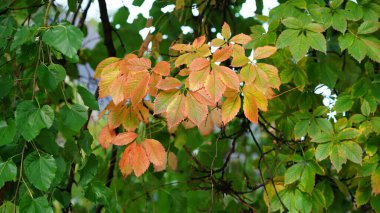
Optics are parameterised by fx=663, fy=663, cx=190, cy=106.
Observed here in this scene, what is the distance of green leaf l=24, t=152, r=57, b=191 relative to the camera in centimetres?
145

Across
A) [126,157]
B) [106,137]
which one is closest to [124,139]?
[126,157]

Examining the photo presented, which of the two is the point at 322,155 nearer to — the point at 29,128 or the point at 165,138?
the point at 165,138

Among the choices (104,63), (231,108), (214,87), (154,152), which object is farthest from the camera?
(104,63)

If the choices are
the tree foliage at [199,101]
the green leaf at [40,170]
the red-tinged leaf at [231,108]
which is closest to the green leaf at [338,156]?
the tree foliage at [199,101]

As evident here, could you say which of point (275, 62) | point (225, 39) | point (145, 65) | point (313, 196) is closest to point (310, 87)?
point (275, 62)

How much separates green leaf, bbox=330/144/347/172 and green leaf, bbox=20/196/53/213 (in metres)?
0.74

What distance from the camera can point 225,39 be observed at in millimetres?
1615

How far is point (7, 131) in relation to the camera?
1.47 m

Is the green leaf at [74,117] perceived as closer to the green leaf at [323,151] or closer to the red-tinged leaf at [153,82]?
the red-tinged leaf at [153,82]

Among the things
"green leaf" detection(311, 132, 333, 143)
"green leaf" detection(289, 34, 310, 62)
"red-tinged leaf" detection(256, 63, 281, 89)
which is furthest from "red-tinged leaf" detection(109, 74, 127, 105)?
"green leaf" detection(311, 132, 333, 143)

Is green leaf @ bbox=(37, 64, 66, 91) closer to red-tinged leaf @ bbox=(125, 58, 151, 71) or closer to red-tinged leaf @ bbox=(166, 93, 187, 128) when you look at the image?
red-tinged leaf @ bbox=(125, 58, 151, 71)

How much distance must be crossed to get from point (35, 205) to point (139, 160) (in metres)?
0.27

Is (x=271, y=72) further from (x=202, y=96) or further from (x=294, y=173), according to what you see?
(x=294, y=173)

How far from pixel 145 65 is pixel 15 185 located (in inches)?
18.8
